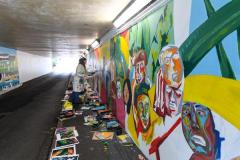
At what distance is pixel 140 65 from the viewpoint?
3260mm

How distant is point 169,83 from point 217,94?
2.41ft

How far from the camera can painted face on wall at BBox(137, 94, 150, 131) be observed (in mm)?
3041

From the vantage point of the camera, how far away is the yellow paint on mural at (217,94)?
4.75ft

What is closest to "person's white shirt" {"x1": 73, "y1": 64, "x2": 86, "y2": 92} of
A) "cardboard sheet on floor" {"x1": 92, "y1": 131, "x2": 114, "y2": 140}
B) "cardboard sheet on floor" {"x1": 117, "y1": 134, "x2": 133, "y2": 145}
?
"cardboard sheet on floor" {"x1": 92, "y1": 131, "x2": 114, "y2": 140}

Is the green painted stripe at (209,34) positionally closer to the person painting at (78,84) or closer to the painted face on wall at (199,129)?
the painted face on wall at (199,129)

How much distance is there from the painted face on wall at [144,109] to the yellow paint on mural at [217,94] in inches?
42.3

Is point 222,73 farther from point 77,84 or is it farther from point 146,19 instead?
point 77,84

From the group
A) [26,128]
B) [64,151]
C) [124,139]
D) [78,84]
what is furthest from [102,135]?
[78,84]

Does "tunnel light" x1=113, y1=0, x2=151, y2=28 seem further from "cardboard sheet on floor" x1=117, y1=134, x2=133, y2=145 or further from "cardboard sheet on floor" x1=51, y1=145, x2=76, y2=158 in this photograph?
"cardboard sheet on floor" x1=51, y1=145, x2=76, y2=158

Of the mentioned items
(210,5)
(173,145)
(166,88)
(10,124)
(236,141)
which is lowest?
(10,124)

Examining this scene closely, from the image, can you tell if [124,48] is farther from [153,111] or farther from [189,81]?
[189,81]

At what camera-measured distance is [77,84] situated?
7230mm

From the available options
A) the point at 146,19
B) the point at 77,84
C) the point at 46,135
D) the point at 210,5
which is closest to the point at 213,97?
the point at 210,5

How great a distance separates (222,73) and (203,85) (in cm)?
25
